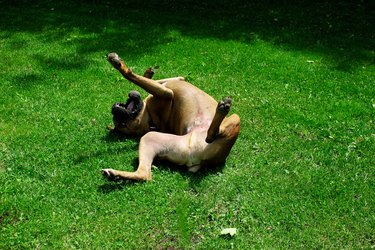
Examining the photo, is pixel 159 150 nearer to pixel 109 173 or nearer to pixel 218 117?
pixel 109 173

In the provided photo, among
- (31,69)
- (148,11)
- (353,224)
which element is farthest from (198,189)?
(148,11)

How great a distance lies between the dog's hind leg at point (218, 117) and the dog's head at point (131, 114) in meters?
1.26

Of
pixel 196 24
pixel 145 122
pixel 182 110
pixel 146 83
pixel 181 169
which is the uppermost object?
pixel 146 83

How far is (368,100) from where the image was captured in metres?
7.83

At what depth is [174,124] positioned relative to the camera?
5.95 m

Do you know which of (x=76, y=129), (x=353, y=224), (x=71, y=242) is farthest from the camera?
(x=76, y=129)

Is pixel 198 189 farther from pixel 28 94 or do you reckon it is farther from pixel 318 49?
pixel 318 49

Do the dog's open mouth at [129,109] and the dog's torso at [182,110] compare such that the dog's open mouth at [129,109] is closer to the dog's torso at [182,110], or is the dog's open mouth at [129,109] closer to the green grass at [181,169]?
the dog's torso at [182,110]

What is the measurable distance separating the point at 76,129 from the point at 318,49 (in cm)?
625

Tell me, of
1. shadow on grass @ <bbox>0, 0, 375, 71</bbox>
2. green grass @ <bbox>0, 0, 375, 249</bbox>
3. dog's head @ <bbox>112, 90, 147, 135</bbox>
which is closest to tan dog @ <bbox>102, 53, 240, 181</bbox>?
dog's head @ <bbox>112, 90, 147, 135</bbox>

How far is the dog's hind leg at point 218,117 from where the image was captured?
482 cm

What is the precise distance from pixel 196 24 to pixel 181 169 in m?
7.45

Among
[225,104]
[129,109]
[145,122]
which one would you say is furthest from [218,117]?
[129,109]

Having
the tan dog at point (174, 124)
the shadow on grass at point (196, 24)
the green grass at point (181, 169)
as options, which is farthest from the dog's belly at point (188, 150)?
the shadow on grass at point (196, 24)
